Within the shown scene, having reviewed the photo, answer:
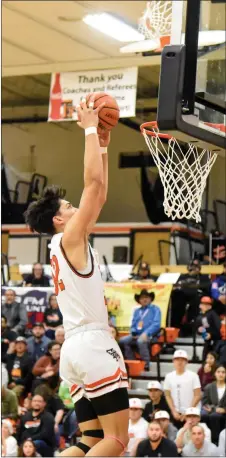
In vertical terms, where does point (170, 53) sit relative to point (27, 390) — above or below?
above

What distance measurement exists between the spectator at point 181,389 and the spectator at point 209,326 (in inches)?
53.8

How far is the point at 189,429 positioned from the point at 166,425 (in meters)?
0.39

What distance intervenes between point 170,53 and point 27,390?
31.1 ft

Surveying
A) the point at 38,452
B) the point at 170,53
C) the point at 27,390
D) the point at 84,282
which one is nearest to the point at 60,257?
the point at 84,282

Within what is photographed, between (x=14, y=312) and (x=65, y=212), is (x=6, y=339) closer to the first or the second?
(x=14, y=312)

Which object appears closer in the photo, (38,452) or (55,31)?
(38,452)

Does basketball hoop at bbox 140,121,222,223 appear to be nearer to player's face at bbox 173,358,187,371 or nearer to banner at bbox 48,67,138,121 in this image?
player's face at bbox 173,358,187,371

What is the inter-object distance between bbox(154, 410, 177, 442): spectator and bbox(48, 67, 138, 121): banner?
5060 mm

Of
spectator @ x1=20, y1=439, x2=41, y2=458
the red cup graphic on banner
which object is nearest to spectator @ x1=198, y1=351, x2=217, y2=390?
spectator @ x1=20, y1=439, x2=41, y2=458

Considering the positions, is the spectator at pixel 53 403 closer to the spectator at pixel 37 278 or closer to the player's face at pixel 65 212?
the spectator at pixel 37 278

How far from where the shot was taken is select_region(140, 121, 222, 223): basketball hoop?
6.24 m

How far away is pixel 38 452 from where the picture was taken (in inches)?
464

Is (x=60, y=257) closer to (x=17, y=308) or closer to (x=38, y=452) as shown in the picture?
(x=38, y=452)

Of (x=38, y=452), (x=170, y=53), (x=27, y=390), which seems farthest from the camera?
(x=27, y=390)
